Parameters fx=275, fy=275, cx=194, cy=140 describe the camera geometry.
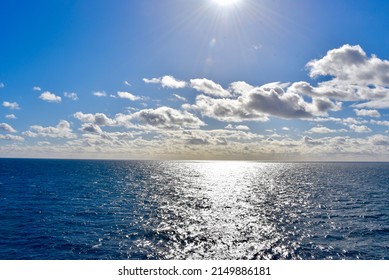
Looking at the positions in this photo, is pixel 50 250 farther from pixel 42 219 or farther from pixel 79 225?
pixel 42 219

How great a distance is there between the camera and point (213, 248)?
137ft

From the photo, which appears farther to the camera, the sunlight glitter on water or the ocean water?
the ocean water

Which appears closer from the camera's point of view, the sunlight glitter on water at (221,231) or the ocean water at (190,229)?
the sunlight glitter on water at (221,231)

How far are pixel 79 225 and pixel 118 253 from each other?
18.0m

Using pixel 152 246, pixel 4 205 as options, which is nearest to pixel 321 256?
pixel 152 246

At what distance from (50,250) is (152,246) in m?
14.9

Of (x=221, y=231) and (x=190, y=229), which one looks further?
(x=190, y=229)

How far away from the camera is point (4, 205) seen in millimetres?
71500
